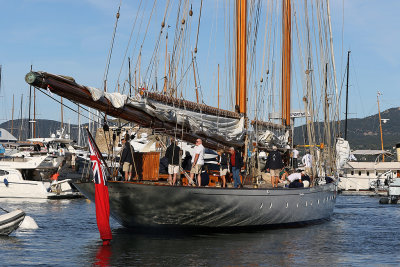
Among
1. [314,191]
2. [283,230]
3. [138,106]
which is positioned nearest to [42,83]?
[138,106]

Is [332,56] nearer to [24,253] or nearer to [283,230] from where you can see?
[283,230]

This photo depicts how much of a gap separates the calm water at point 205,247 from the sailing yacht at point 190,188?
2.22 ft

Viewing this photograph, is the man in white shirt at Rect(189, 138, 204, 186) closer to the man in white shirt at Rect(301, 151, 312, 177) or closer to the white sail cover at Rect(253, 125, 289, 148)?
the white sail cover at Rect(253, 125, 289, 148)

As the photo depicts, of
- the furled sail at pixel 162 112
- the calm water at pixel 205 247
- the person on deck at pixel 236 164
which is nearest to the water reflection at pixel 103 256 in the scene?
the calm water at pixel 205 247

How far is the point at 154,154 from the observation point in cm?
2533

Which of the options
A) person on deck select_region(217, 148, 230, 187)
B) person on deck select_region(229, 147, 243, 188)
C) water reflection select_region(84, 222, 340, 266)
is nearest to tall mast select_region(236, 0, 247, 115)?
person on deck select_region(217, 148, 230, 187)

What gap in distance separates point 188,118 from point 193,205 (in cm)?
305

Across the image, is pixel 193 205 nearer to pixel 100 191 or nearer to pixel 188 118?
pixel 188 118

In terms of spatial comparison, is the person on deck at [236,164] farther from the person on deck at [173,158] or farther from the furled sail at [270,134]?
the person on deck at [173,158]

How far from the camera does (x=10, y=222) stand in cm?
2433

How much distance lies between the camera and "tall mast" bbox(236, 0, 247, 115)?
2884 centimetres

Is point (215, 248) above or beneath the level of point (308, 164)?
beneath

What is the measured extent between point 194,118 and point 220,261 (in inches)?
280

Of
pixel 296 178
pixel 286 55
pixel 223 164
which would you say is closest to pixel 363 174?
pixel 286 55
